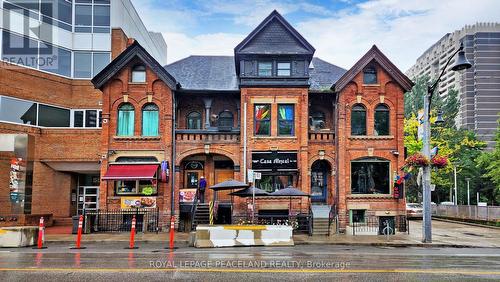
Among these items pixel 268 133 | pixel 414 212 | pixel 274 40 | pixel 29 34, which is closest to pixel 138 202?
pixel 268 133

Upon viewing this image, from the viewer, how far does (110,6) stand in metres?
33.0

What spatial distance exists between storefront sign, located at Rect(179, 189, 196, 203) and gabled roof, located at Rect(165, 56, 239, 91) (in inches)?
239

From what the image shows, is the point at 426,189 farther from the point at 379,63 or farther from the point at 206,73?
the point at 206,73

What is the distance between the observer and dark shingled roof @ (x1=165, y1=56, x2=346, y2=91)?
27234 mm

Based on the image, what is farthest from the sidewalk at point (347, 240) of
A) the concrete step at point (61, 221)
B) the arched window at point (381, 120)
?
the concrete step at point (61, 221)

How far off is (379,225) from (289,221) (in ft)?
16.8

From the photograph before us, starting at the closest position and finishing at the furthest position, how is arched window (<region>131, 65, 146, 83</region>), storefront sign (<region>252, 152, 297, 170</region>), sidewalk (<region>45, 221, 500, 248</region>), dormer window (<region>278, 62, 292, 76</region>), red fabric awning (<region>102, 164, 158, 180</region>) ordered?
sidewalk (<region>45, 221, 500, 248</region>)
red fabric awning (<region>102, 164, 158, 180</region>)
storefront sign (<region>252, 152, 297, 170</region>)
dormer window (<region>278, 62, 292, 76</region>)
arched window (<region>131, 65, 146, 83</region>)

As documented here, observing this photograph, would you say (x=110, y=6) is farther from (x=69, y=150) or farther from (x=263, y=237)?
(x=263, y=237)

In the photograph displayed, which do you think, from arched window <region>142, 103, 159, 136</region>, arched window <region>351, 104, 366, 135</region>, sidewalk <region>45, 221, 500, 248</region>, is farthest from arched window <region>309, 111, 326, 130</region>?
arched window <region>142, 103, 159, 136</region>

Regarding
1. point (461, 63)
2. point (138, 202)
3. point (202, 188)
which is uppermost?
point (461, 63)

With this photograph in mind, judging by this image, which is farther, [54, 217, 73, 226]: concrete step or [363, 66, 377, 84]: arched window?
[54, 217, 73, 226]: concrete step

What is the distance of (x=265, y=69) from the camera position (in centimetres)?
2600

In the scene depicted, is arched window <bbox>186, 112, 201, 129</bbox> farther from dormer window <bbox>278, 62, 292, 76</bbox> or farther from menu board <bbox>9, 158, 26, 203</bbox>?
menu board <bbox>9, 158, 26, 203</bbox>

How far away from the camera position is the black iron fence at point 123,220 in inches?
964
